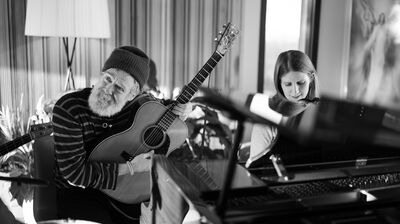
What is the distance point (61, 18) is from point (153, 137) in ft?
2.92

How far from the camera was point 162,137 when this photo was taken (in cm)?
231

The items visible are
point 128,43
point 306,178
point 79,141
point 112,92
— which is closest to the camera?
point 306,178

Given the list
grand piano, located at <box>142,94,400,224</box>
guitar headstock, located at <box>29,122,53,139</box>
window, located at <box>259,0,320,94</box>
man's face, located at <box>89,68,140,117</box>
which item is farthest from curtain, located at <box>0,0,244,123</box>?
grand piano, located at <box>142,94,400,224</box>

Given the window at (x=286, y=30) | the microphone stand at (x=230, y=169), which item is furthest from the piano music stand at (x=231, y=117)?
the window at (x=286, y=30)

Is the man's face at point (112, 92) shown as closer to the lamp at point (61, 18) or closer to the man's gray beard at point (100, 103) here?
the man's gray beard at point (100, 103)

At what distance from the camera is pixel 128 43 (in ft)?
11.1

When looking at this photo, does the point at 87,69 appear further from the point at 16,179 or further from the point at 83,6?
the point at 16,179

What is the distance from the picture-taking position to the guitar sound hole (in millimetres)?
2271

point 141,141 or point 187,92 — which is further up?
point 187,92

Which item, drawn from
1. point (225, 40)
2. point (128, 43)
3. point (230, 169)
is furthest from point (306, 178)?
point (128, 43)

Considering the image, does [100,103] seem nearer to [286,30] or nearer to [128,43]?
[128,43]

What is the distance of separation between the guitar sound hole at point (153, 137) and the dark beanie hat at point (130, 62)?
0.81 ft

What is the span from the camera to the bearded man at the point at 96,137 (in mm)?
2090

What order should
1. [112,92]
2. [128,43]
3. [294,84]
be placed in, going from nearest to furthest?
1. [112,92]
2. [294,84]
3. [128,43]
